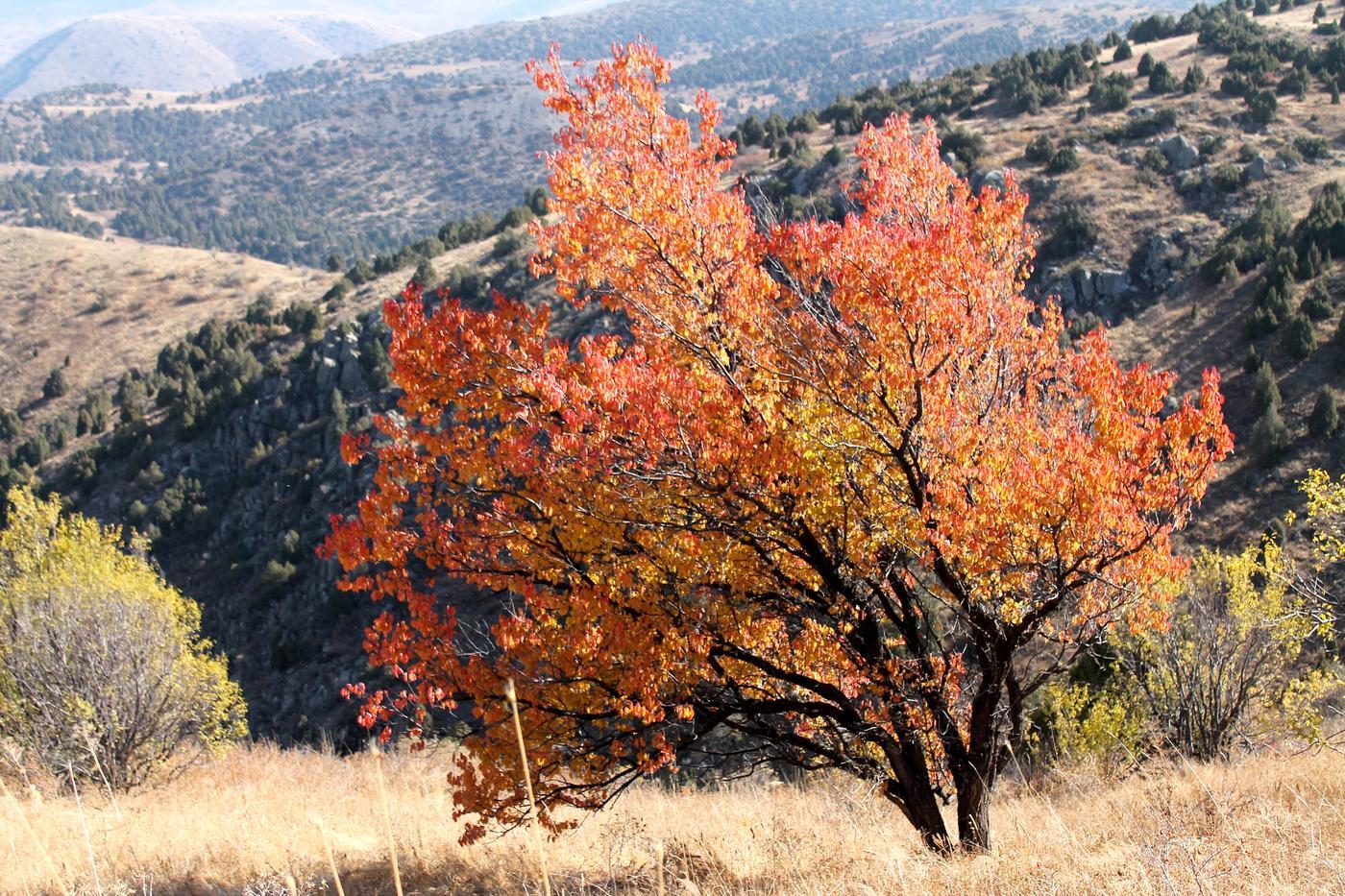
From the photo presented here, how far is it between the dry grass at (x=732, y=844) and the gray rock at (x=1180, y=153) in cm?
3882

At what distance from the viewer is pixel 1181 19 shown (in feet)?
207

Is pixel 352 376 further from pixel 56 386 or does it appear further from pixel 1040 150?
pixel 1040 150

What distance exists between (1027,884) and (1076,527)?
2518 millimetres

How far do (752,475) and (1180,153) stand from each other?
150 ft

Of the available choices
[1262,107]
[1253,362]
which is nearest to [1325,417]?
[1253,362]

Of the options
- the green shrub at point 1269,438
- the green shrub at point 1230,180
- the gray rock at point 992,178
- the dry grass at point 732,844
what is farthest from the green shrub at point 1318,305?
the dry grass at point 732,844

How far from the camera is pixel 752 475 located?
6.70 metres

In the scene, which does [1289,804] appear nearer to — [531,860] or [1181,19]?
[531,860]

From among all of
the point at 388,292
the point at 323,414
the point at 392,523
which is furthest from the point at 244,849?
the point at 388,292

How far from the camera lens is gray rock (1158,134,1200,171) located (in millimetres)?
42906

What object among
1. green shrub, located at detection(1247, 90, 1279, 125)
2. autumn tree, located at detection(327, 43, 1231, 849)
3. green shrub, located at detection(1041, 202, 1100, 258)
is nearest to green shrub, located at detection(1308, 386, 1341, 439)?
green shrub, located at detection(1041, 202, 1100, 258)

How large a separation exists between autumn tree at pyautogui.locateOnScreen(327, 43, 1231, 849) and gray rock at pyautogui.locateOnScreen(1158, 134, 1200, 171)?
1659 inches

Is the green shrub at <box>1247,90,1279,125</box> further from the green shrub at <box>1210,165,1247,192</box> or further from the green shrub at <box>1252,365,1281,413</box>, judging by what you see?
the green shrub at <box>1252,365,1281,413</box>

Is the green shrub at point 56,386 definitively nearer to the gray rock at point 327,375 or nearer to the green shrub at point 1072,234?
the gray rock at point 327,375
